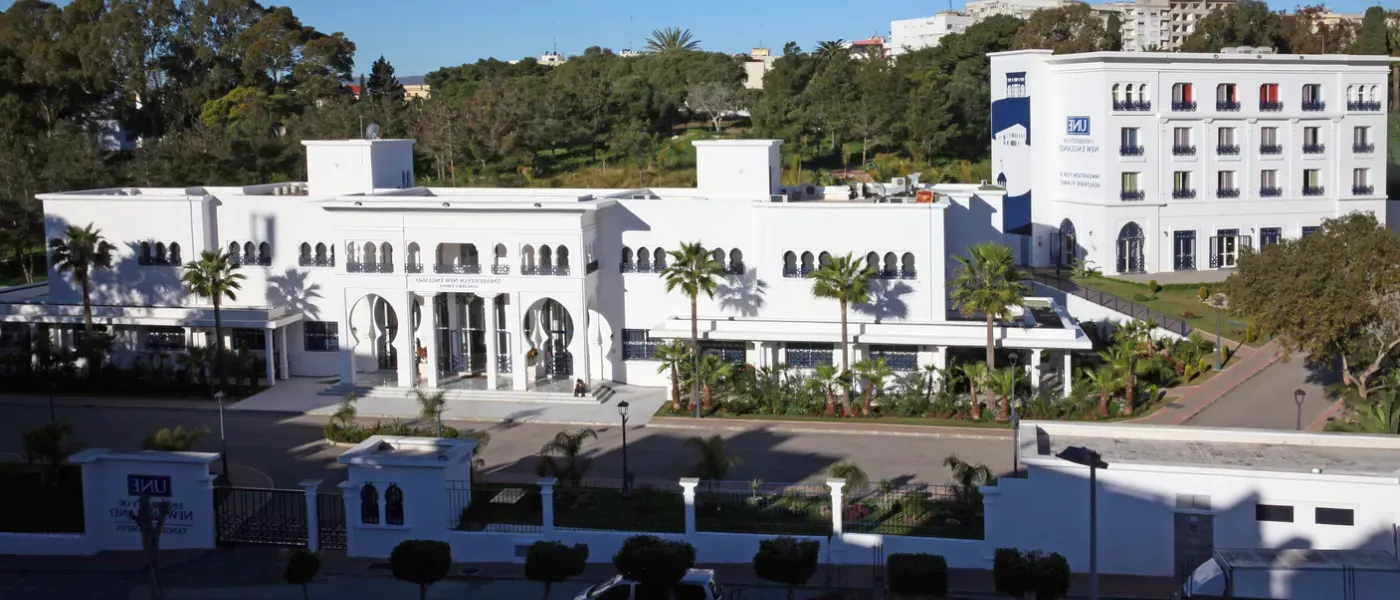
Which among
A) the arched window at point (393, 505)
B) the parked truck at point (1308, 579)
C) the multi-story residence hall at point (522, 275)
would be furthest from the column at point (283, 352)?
the parked truck at point (1308, 579)

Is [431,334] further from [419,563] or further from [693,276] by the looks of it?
[419,563]

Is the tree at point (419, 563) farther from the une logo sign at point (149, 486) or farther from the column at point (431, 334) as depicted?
the column at point (431, 334)

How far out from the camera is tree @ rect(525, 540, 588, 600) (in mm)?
19703

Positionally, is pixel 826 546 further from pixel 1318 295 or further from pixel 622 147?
pixel 622 147

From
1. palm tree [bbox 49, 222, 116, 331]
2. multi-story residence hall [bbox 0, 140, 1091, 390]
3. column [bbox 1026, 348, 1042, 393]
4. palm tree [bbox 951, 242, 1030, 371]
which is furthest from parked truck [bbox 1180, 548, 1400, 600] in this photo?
palm tree [bbox 49, 222, 116, 331]

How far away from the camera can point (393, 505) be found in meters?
23.5

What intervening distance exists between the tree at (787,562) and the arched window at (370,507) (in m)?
7.16

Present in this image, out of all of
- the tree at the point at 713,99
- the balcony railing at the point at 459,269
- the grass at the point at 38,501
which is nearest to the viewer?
the grass at the point at 38,501

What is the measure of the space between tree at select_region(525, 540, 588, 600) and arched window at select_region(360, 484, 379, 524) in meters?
4.62

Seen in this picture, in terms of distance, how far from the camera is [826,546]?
2255 cm

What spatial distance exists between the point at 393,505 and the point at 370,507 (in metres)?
0.39

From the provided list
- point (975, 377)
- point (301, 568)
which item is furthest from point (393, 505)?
point (975, 377)

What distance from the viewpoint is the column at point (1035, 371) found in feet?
111

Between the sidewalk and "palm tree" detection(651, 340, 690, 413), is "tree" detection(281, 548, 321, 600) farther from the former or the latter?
the sidewalk
